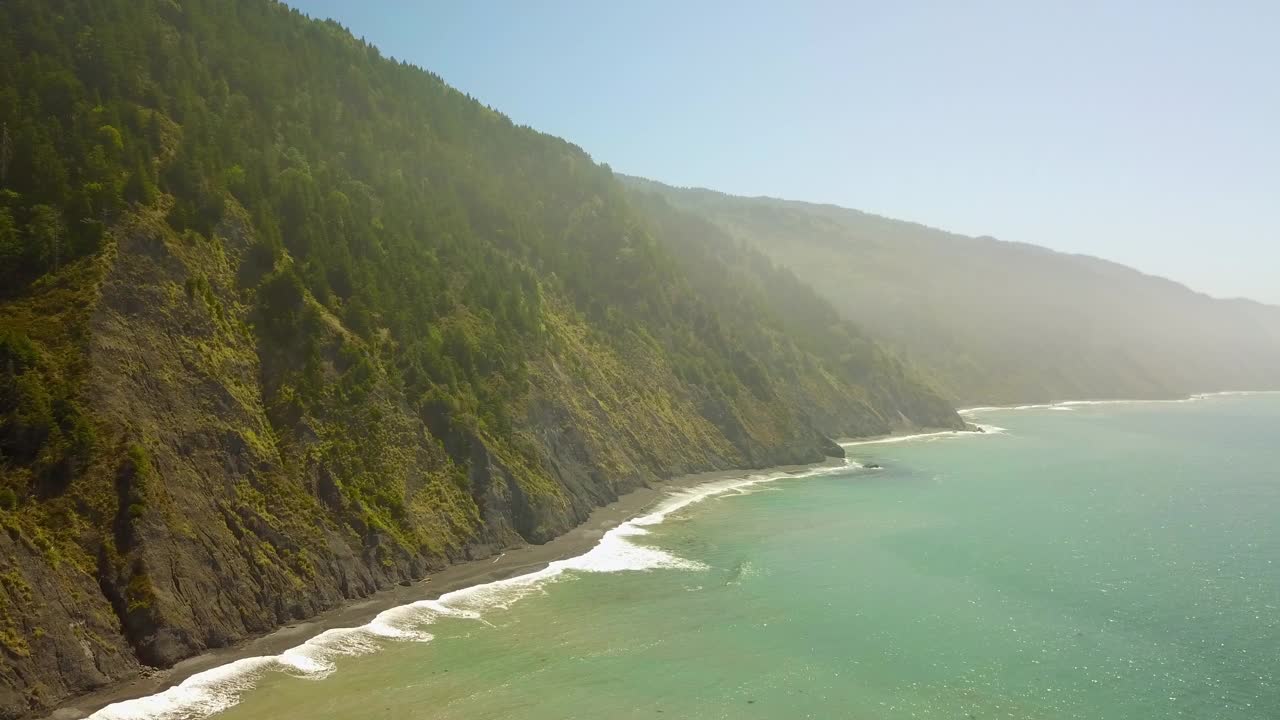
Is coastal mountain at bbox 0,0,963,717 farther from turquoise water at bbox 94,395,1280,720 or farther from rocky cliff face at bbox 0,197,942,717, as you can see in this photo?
turquoise water at bbox 94,395,1280,720

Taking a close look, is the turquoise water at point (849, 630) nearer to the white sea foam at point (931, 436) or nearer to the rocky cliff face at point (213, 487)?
the rocky cliff face at point (213, 487)

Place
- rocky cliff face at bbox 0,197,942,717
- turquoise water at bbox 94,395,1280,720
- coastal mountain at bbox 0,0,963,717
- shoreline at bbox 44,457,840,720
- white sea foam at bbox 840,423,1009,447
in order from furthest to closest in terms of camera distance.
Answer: white sea foam at bbox 840,423,1009,447
coastal mountain at bbox 0,0,963,717
turquoise water at bbox 94,395,1280,720
rocky cliff face at bbox 0,197,942,717
shoreline at bbox 44,457,840,720

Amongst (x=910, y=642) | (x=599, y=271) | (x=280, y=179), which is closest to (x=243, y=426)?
(x=280, y=179)

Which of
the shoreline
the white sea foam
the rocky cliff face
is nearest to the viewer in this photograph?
the shoreline

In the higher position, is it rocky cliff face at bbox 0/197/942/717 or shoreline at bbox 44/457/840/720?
rocky cliff face at bbox 0/197/942/717

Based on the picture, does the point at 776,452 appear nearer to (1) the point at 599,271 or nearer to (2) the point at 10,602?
(1) the point at 599,271

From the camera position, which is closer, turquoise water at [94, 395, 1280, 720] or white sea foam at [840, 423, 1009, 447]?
turquoise water at [94, 395, 1280, 720]

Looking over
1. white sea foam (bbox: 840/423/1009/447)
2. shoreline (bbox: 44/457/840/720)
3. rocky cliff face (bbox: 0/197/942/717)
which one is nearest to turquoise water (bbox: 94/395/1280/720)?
shoreline (bbox: 44/457/840/720)
